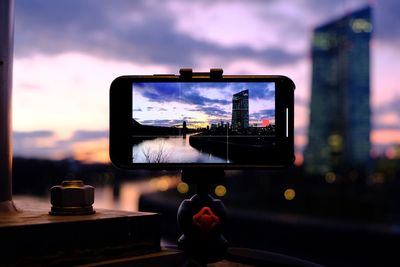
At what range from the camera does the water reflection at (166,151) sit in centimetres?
203

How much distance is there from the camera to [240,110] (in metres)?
2.09

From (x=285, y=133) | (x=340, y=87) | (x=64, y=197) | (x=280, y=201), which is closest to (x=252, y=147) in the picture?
(x=285, y=133)

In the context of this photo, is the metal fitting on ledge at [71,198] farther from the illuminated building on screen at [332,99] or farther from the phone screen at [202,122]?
the illuminated building on screen at [332,99]

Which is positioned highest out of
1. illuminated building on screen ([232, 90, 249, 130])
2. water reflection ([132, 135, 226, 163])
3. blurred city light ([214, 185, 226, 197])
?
illuminated building on screen ([232, 90, 249, 130])

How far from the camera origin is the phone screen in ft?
6.68

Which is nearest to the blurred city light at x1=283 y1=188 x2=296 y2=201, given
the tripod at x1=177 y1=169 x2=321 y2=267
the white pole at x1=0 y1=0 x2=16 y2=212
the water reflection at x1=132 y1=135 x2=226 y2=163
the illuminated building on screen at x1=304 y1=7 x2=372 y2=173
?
the illuminated building on screen at x1=304 y1=7 x2=372 y2=173

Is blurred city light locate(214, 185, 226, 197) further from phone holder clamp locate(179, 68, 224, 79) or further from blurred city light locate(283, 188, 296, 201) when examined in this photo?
phone holder clamp locate(179, 68, 224, 79)

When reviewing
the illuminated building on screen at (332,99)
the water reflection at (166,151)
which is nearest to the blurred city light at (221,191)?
the illuminated building on screen at (332,99)

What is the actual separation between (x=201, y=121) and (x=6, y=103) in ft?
3.50

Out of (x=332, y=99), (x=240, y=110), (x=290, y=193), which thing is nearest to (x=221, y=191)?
(x=290, y=193)

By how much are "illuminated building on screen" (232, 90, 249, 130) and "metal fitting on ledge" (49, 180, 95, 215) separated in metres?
A: 0.70

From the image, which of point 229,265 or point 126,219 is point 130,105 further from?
point 229,265

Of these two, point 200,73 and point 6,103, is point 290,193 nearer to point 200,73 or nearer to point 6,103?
point 6,103

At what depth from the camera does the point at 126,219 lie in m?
1.93
